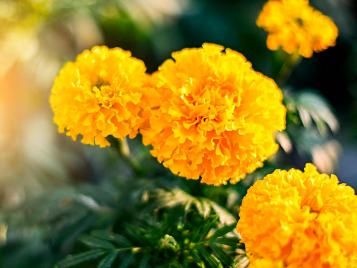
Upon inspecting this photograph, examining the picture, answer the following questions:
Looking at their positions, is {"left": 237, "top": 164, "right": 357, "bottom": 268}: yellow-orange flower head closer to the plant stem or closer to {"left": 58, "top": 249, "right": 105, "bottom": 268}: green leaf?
{"left": 58, "top": 249, "right": 105, "bottom": 268}: green leaf

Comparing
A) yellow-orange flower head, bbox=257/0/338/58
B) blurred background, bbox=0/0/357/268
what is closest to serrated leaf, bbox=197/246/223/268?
blurred background, bbox=0/0/357/268

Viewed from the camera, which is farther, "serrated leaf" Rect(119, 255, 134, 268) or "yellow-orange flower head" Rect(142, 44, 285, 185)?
"serrated leaf" Rect(119, 255, 134, 268)

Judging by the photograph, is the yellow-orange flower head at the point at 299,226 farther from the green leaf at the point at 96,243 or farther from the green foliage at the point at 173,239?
the green leaf at the point at 96,243

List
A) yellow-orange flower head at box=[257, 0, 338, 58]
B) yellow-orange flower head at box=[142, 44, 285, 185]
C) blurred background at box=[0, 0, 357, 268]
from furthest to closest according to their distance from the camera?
1. blurred background at box=[0, 0, 357, 268]
2. yellow-orange flower head at box=[257, 0, 338, 58]
3. yellow-orange flower head at box=[142, 44, 285, 185]

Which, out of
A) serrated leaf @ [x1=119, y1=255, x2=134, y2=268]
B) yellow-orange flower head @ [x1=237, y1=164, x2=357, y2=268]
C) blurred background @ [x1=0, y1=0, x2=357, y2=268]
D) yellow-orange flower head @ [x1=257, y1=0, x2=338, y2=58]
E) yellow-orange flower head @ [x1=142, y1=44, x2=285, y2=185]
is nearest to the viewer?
yellow-orange flower head @ [x1=237, y1=164, x2=357, y2=268]

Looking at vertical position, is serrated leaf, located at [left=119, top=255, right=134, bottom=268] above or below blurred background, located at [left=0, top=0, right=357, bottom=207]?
above

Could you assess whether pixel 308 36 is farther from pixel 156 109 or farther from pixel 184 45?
pixel 184 45
